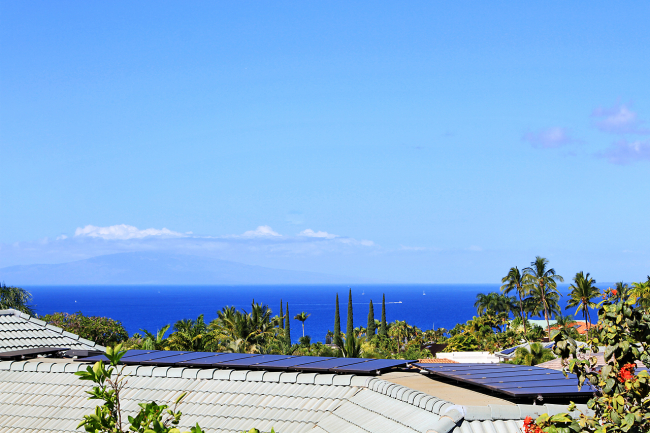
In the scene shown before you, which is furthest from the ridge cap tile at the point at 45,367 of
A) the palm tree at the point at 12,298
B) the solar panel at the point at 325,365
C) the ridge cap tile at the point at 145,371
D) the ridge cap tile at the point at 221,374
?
the palm tree at the point at 12,298

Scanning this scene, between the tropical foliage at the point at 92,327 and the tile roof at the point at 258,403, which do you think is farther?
the tropical foliage at the point at 92,327

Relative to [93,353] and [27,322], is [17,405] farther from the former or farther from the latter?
[27,322]

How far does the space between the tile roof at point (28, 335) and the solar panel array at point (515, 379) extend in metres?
16.2

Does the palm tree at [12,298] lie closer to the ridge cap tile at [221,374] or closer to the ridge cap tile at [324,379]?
the ridge cap tile at [221,374]

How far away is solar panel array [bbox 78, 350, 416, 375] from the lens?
59.9 feet

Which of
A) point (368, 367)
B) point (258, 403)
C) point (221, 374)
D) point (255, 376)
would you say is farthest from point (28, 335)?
point (368, 367)

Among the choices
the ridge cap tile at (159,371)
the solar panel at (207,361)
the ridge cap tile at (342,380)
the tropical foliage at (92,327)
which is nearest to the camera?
the ridge cap tile at (342,380)

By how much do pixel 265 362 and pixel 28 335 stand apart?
12734 millimetres

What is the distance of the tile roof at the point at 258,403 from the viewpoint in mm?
13656

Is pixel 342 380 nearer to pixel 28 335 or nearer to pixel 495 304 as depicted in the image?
pixel 28 335

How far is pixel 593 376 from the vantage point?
9422 millimetres

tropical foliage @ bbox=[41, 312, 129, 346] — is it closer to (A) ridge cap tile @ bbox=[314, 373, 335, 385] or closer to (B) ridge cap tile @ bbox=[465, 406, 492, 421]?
(A) ridge cap tile @ bbox=[314, 373, 335, 385]

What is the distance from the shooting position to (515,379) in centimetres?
1617

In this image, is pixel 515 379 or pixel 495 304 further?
pixel 495 304
